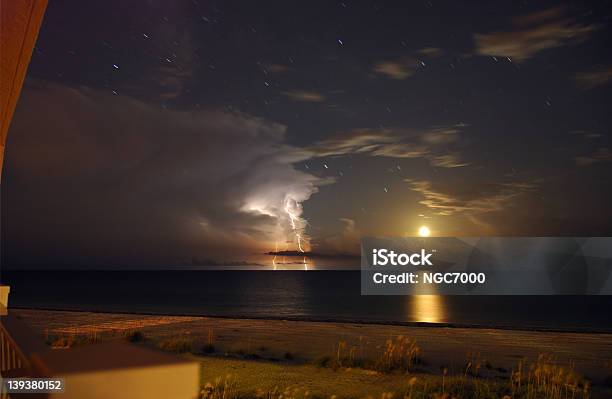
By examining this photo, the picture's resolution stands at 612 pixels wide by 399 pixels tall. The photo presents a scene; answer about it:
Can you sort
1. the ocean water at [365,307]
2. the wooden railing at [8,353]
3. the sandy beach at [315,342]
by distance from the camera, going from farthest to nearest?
the ocean water at [365,307], the sandy beach at [315,342], the wooden railing at [8,353]

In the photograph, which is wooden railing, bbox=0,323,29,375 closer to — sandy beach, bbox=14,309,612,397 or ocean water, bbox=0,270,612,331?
sandy beach, bbox=14,309,612,397

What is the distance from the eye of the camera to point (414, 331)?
60.0 ft

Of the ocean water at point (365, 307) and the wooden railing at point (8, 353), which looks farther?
the ocean water at point (365, 307)

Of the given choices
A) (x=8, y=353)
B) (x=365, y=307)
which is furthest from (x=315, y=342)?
(x=365, y=307)

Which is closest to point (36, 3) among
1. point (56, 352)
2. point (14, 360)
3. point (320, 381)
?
point (14, 360)

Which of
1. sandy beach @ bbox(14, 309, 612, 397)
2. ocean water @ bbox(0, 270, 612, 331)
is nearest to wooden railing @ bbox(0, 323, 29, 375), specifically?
sandy beach @ bbox(14, 309, 612, 397)

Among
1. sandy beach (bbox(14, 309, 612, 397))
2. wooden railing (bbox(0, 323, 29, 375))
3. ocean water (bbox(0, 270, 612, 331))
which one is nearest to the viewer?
wooden railing (bbox(0, 323, 29, 375))

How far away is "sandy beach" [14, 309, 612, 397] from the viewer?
10422 millimetres

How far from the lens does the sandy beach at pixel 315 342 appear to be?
34.2 ft

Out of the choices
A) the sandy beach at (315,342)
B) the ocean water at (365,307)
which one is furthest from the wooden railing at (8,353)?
the ocean water at (365,307)

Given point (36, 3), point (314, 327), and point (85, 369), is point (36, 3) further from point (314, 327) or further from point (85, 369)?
point (314, 327)

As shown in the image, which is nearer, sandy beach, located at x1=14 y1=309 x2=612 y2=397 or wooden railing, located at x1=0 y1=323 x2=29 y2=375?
wooden railing, located at x1=0 y1=323 x2=29 y2=375

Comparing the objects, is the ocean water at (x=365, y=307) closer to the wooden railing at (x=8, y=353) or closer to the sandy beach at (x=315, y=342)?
the sandy beach at (x=315, y=342)

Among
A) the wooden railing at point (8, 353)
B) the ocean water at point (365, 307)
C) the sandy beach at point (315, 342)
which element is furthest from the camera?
the ocean water at point (365, 307)
